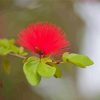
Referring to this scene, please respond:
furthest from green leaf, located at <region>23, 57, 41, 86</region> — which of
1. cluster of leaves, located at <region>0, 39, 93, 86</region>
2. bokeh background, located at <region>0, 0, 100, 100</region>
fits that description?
bokeh background, located at <region>0, 0, 100, 100</region>

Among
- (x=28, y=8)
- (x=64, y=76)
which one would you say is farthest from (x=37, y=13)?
(x=64, y=76)

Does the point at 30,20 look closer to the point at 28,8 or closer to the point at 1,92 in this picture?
the point at 28,8

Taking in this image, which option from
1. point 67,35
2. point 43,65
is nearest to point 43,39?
point 43,65

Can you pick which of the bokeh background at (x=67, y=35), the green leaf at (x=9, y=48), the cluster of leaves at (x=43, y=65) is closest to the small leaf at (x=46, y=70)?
the cluster of leaves at (x=43, y=65)

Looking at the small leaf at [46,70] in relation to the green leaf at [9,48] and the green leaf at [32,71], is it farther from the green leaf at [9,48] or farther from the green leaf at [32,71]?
the green leaf at [9,48]

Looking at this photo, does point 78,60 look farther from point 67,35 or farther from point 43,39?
point 67,35

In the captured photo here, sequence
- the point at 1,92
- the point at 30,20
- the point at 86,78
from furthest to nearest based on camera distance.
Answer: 1. the point at 86,78
2. the point at 30,20
3. the point at 1,92
